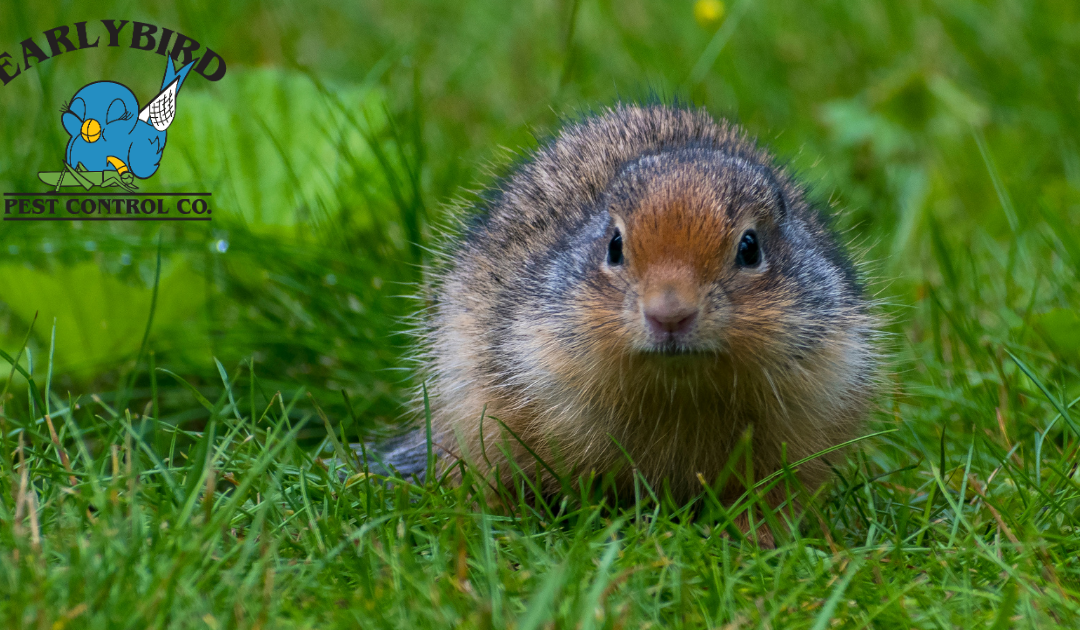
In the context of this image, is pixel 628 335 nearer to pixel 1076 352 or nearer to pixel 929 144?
pixel 1076 352

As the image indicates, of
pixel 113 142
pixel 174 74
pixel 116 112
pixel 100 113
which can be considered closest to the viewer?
pixel 113 142

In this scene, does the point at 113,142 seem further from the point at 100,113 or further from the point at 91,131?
the point at 100,113

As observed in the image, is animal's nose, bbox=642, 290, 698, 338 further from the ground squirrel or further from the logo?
the logo

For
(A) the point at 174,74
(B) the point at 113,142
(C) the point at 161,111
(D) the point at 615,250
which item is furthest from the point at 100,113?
(D) the point at 615,250

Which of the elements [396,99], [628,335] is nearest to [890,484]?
[628,335]

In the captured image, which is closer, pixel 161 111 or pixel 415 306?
pixel 415 306

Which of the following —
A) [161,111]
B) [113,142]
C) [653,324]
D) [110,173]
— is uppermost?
[161,111]

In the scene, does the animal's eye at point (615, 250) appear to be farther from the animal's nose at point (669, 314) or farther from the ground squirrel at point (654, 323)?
the animal's nose at point (669, 314)
